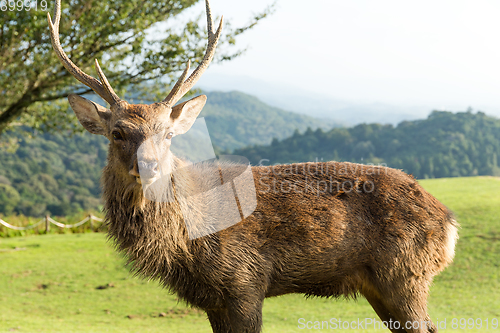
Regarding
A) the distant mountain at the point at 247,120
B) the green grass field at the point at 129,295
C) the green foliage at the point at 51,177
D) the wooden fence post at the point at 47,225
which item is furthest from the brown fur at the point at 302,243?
the distant mountain at the point at 247,120

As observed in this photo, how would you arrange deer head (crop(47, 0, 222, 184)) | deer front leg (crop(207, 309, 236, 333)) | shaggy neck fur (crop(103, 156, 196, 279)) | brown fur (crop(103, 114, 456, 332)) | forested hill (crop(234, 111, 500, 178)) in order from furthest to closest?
forested hill (crop(234, 111, 500, 178)) → deer front leg (crop(207, 309, 236, 333)) → brown fur (crop(103, 114, 456, 332)) → shaggy neck fur (crop(103, 156, 196, 279)) → deer head (crop(47, 0, 222, 184))

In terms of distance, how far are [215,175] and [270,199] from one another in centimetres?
61

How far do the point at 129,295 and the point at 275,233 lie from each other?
18.8 ft

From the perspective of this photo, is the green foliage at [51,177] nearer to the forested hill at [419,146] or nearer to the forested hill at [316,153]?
the forested hill at [316,153]

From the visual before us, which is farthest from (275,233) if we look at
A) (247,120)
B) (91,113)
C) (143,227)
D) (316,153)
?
(247,120)

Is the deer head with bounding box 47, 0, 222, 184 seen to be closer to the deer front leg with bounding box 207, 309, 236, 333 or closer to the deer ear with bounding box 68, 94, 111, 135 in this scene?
the deer ear with bounding box 68, 94, 111, 135

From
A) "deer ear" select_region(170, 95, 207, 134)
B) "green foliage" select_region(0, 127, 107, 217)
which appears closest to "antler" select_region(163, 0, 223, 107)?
"deer ear" select_region(170, 95, 207, 134)

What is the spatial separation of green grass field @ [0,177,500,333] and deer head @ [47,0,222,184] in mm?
2304

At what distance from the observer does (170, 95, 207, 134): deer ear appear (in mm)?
3803

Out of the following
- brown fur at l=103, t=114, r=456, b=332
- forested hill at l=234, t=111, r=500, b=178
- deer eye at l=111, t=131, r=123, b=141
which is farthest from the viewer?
forested hill at l=234, t=111, r=500, b=178

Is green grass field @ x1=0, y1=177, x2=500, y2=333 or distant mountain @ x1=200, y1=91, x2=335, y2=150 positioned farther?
distant mountain @ x1=200, y1=91, x2=335, y2=150

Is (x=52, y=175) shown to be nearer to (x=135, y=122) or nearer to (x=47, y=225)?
(x=47, y=225)

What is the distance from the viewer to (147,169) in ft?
10.5

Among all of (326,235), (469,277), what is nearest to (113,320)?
(326,235)
